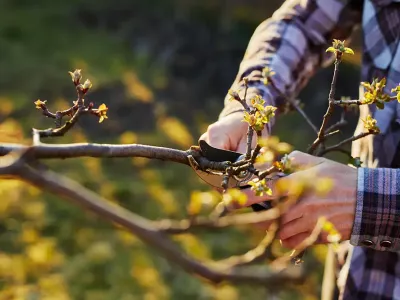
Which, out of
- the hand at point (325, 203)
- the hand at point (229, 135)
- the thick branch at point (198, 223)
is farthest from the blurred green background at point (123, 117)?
the thick branch at point (198, 223)

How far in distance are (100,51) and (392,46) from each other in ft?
14.1

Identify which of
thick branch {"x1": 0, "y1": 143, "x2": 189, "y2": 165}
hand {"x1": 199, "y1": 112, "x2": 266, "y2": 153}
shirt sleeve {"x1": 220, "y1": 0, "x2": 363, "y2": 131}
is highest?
shirt sleeve {"x1": 220, "y1": 0, "x2": 363, "y2": 131}

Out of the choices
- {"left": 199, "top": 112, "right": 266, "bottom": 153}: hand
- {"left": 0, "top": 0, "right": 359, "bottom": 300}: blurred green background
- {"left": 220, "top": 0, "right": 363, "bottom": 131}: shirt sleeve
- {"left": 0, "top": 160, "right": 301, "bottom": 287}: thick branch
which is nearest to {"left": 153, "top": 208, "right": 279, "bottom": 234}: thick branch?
{"left": 0, "top": 160, "right": 301, "bottom": 287}: thick branch

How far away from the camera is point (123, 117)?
4.52m

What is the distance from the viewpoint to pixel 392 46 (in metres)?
1.30

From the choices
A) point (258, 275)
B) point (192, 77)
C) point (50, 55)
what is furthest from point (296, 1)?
point (50, 55)

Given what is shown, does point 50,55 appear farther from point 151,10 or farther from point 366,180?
point 366,180

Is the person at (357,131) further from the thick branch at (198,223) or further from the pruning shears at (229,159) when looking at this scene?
the thick branch at (198,223)

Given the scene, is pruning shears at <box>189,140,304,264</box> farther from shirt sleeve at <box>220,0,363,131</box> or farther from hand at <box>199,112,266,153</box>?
shirt sleeve at <box>220,0,363,131</box>

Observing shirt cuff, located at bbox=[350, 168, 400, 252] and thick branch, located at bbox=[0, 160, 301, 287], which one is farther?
shirt cuff, located at bbox=[350, 168, 400, 252]

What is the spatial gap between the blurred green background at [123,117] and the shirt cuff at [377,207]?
125 centimetres

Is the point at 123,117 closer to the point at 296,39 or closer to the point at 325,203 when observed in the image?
the point at 296,39

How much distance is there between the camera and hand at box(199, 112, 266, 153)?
1.23m

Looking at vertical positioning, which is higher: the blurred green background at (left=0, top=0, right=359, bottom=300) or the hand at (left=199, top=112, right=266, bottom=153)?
the blurred green background at (left=0, top=0, right=359, bottom=300)
